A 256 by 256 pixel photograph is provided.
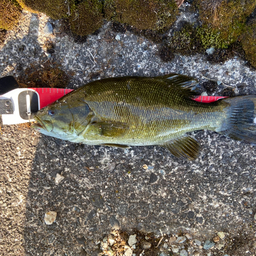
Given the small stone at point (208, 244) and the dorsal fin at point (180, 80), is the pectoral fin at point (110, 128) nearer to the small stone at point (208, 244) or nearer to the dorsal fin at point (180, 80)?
the dorsal fin at point (180, 80)

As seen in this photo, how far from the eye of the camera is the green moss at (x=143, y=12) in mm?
3027

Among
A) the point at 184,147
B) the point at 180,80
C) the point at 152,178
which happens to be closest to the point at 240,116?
the point at 184,147

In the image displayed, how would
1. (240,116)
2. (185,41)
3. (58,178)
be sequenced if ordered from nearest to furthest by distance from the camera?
1. (240,116)
2. (185,41)
3. (58,178)

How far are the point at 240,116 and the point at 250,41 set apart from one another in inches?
52.5

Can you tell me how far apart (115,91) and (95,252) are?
311 cm

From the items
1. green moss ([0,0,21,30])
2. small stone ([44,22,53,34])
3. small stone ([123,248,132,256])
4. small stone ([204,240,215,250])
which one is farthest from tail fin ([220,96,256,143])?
green moss ([0,0,21,30])

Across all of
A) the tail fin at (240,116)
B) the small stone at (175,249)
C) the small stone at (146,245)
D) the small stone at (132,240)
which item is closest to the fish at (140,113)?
the tail fin at (240,116)

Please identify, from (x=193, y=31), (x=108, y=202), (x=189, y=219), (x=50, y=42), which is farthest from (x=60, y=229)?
(x=193, y=31)

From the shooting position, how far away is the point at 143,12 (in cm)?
305

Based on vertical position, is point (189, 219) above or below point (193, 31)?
below

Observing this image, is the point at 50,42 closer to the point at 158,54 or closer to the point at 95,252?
the point at 158,54

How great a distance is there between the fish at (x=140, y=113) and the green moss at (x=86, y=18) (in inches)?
42.8

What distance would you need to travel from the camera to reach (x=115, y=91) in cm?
277

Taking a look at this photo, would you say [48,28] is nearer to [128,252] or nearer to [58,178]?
[58,178]
